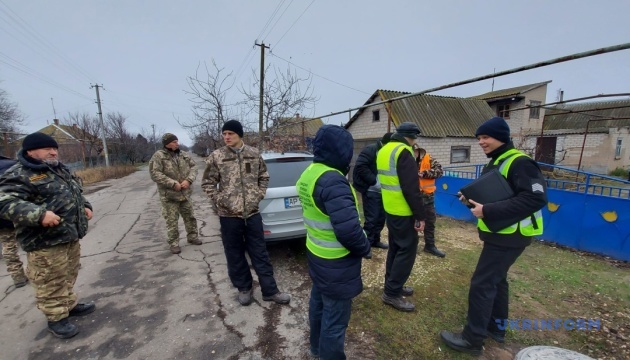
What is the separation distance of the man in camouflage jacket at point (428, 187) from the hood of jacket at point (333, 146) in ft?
7.87

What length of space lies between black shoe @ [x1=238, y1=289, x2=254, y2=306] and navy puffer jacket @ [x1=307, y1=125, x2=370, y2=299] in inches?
A: 51.8

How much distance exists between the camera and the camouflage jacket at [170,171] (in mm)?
4027

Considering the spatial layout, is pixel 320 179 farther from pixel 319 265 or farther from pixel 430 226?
pixel 430 226

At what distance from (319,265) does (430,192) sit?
273 cm

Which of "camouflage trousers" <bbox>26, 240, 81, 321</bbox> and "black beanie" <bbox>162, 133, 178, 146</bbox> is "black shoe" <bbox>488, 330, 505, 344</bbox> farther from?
"black beanie" <bbox>162, 133, 178, 146</bbox>

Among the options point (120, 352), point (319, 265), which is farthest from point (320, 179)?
point (120, 352)

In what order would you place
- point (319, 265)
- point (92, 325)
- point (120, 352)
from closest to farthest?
point (319, 265)
point (120, 352)
point (92, 325)

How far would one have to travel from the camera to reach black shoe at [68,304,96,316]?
2748 millimetres

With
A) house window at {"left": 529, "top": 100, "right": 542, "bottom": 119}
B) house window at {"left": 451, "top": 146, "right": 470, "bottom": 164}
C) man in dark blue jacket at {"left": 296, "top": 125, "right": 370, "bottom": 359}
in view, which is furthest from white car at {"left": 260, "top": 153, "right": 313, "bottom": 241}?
house window at {"left": 529, "top": 100, "right": 542, "bottom": 119}

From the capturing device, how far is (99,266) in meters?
3.93

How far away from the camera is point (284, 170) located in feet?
13.0

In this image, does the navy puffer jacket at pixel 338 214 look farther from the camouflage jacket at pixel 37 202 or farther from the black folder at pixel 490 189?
the camouflage jacket at pixel 37 202

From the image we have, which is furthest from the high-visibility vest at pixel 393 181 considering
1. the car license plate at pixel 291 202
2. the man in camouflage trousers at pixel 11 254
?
the man in camouflage trousers at pixel 11 254

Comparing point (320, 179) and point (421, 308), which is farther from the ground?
point (320, 179)
